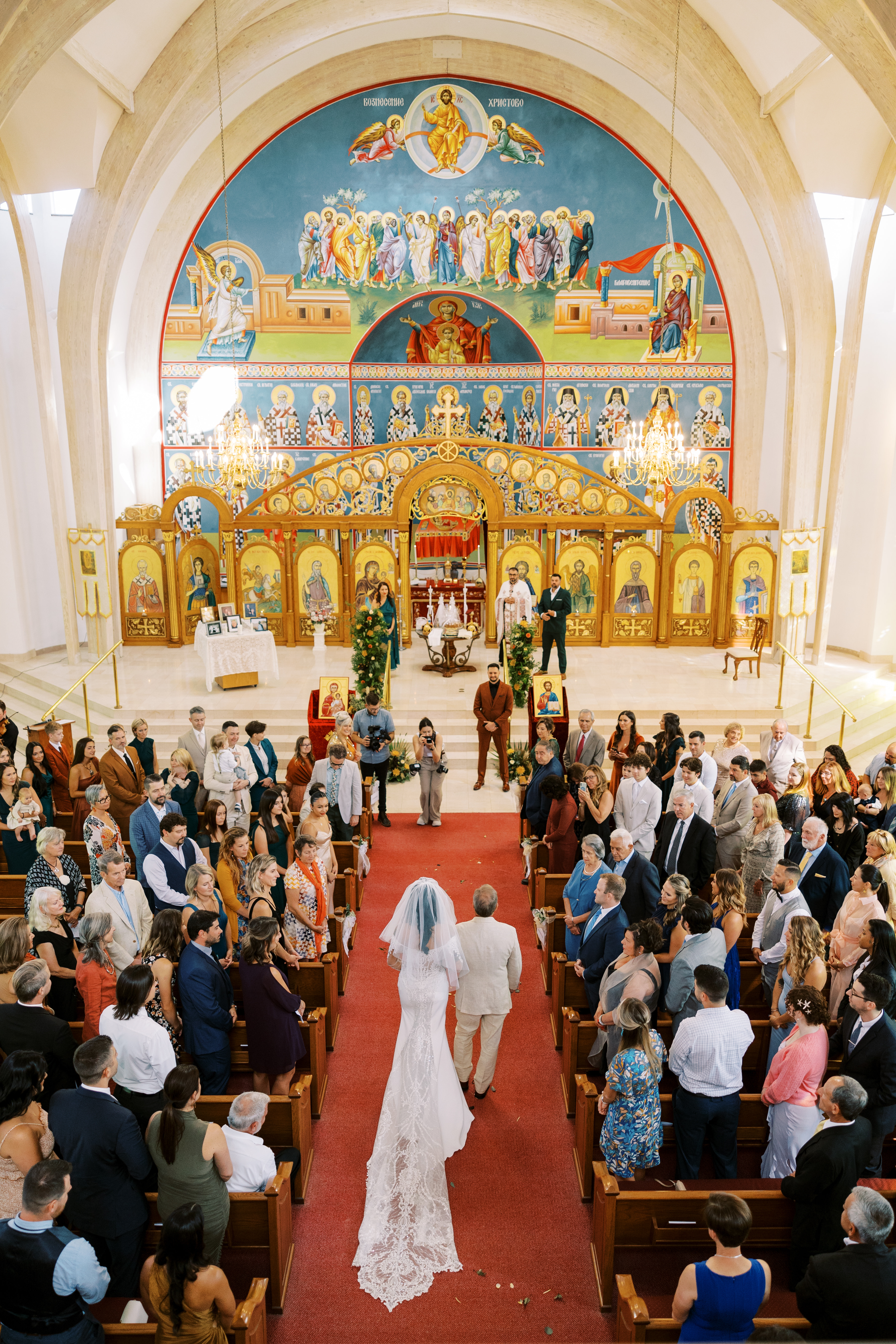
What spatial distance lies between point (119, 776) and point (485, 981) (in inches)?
196

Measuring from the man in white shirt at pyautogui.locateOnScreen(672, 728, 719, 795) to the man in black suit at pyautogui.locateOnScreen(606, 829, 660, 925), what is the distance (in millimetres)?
1799

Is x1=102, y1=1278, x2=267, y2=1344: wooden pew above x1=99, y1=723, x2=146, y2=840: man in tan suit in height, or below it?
below

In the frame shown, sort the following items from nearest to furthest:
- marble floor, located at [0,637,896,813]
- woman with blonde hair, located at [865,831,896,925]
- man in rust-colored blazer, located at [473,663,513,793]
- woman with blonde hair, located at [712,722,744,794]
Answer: woman with blonde hair, located at [865,831,896,925] < woman with blonde hair, located at [712,722,744,794] < man in rust-colored blazer, located at [473,663,513,793] < marble floor, located at [0,637,896,813]

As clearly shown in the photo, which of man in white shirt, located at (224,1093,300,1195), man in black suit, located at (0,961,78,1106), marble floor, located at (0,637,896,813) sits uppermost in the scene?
man in black suit, located at (0,961,78,1106)

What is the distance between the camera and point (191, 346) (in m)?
20.5

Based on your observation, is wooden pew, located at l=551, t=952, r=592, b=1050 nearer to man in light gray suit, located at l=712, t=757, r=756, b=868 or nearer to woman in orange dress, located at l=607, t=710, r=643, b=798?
man in light gray suit, located at l=712, t=757, r=756, b=868

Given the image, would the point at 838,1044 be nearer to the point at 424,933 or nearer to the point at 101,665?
the point at 424,933

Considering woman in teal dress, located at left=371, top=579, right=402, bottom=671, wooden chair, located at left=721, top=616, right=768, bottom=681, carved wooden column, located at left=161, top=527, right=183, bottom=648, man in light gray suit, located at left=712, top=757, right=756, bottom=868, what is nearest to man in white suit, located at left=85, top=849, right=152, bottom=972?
man in light gray suit, located at left=712, top=757, right=756, bottom=868

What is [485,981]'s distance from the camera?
6535mm

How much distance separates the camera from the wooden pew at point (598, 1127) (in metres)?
5.94

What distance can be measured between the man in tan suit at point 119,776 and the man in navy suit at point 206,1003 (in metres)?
3.84

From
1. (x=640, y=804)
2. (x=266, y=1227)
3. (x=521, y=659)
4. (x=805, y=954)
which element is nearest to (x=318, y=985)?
(x=266, y=1227)

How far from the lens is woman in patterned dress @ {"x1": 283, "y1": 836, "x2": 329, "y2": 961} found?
24.4ft

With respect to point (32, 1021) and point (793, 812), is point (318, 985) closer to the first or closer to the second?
point (32, 1021)
